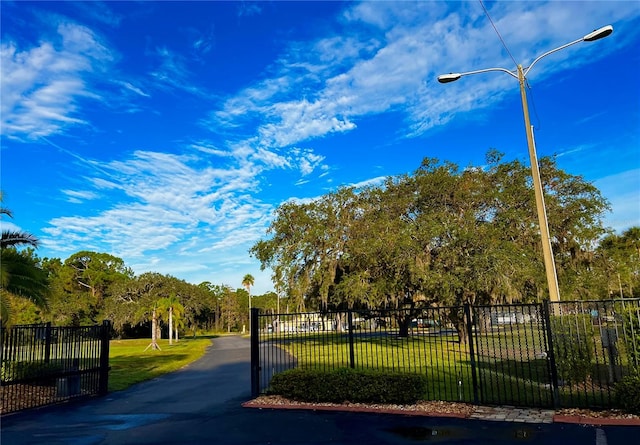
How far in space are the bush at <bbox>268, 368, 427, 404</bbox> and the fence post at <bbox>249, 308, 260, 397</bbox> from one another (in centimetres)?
73

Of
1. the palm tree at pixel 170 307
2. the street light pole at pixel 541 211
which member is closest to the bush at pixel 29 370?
the street light pole at pixel 541 211

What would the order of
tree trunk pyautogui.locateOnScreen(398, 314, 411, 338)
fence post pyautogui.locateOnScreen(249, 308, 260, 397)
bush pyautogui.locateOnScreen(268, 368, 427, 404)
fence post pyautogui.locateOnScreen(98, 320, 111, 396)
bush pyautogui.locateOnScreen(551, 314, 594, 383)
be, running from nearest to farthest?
bush pyautogui.locateOnScreen(268, 368, 427, 404) → bush pyautogui.locateOnScreen(551, 314, 594, 383) → fence post pyautogui.locateOnScreen(249, 308, 260, 397) → fence post pyautogui.locateOnScreen(98, 320, 111, 396) → tree trunk pyautogui.locateOnScreen(398, 314, 411, 338)

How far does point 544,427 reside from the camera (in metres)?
7.27

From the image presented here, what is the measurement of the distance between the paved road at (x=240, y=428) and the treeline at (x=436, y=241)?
1225cm

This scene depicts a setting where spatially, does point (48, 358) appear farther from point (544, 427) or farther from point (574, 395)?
point (574, 395)

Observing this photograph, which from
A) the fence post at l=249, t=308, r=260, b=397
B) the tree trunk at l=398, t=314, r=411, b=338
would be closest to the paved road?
the fence post at l=249, t=308, r=260, b=397

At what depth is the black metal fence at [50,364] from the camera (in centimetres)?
1077

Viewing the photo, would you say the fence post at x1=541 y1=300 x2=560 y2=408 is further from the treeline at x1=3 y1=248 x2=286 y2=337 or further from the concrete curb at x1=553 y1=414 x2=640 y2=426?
the treeline at x1=3 y1=248 x2=286 y2=337

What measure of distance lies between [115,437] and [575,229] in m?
25.2

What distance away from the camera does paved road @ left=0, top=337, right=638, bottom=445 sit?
691cm

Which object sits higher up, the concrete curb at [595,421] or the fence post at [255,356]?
the fence post at [255,356]

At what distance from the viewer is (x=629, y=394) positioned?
7539mm

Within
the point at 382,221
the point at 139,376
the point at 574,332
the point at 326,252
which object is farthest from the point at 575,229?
the point at 139,376

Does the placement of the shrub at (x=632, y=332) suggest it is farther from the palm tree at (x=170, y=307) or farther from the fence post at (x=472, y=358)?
the palm tree at (x=170, y=307)
